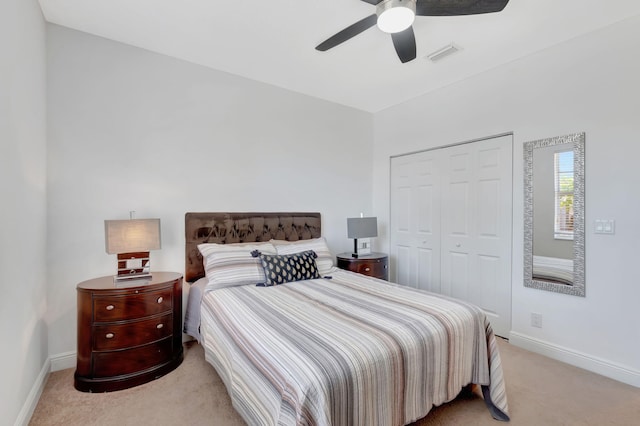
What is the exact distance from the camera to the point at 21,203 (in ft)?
5.76

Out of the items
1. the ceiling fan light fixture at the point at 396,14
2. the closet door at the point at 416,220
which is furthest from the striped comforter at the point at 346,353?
the ceiling fan light fixture at the point at 396,14

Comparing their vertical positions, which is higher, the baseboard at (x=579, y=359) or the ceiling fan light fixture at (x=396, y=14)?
the ceiling fan light fixture at (x=396, y=14)

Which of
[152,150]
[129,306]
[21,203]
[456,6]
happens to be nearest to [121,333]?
[129,306]

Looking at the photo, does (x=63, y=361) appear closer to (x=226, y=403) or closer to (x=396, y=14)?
(x=226, y=403)

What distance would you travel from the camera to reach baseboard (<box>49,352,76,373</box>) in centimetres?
234

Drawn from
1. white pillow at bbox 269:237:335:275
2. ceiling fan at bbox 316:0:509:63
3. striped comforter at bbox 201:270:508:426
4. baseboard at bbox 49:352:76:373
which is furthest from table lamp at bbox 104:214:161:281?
ceiling fan at bbox 316:0:509:63

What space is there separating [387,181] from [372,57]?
6.04 feet

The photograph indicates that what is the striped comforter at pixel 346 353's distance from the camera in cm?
123

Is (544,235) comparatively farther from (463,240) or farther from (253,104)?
(253,104)

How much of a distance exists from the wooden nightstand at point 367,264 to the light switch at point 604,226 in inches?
78.0

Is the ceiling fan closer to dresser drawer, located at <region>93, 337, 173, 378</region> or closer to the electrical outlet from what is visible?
the electrical outlet

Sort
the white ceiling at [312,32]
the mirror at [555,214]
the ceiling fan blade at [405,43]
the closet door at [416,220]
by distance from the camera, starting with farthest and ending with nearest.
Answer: the closet door at [416,220]
the mirror at [555,214]
the white ceiling at [312,32]
the ceiling fan blade at [405,43]

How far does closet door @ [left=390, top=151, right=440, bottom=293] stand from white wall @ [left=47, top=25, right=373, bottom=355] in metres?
1.18

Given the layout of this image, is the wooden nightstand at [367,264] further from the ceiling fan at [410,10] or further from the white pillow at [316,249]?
the ceiling fan at [410,10]
